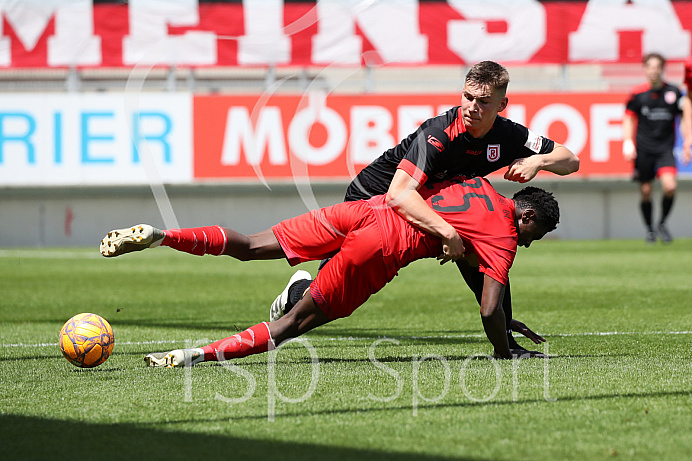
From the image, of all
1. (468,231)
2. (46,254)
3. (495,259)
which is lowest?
(46,254)

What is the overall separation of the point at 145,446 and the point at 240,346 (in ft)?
5.23

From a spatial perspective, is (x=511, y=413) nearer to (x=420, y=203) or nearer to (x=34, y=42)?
(x=420, y=203)

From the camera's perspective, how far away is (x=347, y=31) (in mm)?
19984

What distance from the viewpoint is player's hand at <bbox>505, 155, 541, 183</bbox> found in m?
5.32

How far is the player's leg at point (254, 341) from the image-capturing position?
469cm

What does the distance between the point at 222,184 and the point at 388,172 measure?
13.3 meters

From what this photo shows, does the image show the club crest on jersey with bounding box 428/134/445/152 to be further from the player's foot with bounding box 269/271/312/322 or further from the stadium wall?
the stadium wall

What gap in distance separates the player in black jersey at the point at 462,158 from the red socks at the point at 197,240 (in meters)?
0.87

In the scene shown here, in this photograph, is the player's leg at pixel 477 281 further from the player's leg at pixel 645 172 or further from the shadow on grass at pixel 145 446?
the player's leg at pixel 645 172

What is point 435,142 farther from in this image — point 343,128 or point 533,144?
point 343,128

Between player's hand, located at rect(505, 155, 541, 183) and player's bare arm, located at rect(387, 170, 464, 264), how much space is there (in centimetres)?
72

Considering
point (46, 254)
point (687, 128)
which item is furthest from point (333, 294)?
point (46, 254)

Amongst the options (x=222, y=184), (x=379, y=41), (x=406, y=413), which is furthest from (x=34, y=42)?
(x=406, y=413)

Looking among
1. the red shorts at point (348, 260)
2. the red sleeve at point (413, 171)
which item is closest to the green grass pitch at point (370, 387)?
the red shorts at point (348, 260)
